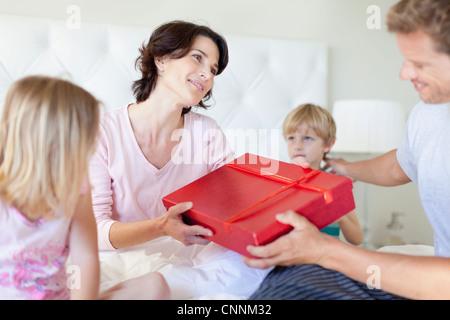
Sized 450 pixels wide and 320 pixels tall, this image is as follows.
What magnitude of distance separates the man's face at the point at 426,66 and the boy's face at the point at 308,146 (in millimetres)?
885

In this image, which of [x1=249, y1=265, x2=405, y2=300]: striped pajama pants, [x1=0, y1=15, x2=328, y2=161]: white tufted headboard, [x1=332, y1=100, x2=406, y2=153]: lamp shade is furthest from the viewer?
[x1=332, y1=100, x2=406, y2=153]: lamp shade

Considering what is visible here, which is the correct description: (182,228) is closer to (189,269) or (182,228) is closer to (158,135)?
(189,269)

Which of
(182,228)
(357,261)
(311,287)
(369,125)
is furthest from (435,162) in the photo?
(369,125)

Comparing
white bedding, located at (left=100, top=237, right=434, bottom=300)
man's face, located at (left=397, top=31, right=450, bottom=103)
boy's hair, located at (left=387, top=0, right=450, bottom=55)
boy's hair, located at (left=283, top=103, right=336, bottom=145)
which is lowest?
white bedding, located at (left=100, top=237, right=434, bottom=300)

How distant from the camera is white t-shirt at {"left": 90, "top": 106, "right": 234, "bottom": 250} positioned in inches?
52.9

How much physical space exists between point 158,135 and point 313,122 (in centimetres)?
79

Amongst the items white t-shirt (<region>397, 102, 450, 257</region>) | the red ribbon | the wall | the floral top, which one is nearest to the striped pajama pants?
the red ribbon

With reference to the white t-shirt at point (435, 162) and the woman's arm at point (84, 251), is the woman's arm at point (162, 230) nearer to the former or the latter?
the woman's arm at point (84, 251)

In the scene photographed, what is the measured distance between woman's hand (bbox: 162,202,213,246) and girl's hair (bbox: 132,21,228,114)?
568mm

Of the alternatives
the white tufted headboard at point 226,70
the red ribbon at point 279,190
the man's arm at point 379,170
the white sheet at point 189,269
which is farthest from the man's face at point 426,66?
the white tufted headboard at point 226,70

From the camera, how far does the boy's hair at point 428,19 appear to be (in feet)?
2.90

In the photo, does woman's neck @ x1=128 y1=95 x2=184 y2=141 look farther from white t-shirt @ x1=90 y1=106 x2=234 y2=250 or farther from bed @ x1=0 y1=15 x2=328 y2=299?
bed @ x1=0 y1=15 x2=328 y2=299

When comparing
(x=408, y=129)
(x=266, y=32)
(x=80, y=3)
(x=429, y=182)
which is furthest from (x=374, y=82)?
(x=80, y=3)
